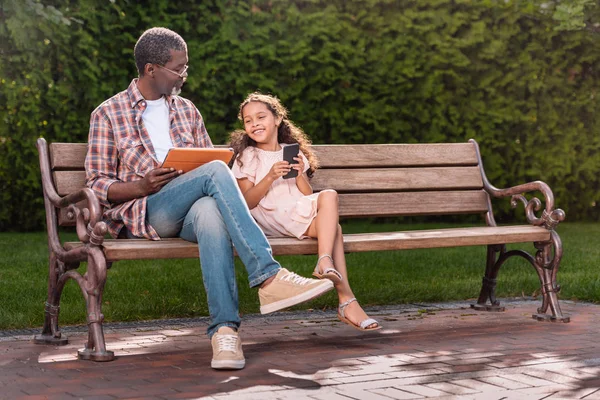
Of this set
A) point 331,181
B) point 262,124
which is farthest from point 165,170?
point 331,181

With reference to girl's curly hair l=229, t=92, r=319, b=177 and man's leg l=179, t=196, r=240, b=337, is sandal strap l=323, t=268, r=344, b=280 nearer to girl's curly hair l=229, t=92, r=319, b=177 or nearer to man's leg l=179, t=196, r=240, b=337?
man's leg l=179, t=196, r=240, b=337

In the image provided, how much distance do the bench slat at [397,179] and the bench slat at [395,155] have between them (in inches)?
1.7

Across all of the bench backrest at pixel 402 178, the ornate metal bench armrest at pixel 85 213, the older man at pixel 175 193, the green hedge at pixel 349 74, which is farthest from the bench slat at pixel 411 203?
the green hedge at pixel 349 74

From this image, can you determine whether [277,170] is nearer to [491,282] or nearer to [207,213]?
[207,213]

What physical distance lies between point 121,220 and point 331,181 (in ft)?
4.68

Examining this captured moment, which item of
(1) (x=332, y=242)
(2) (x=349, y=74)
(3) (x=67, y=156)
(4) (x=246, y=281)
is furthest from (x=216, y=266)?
(2) (x=349, y=74)

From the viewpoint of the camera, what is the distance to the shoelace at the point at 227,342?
4133 mm

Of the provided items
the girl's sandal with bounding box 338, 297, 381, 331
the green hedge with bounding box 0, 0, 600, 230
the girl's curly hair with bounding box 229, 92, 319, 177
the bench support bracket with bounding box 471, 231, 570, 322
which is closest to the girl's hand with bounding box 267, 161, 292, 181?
the girl's curly hair with bounding box 229, 92, 319, 177

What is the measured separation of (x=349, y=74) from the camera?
395 inches

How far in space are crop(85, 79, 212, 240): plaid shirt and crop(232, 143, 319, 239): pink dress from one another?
531 mm

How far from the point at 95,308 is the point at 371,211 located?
201 cm

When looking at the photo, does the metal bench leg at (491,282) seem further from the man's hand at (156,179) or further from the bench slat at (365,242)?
the man's hand at (156,179)

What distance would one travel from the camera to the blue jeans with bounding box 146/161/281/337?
4.28m

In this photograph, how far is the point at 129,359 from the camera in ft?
14.4
